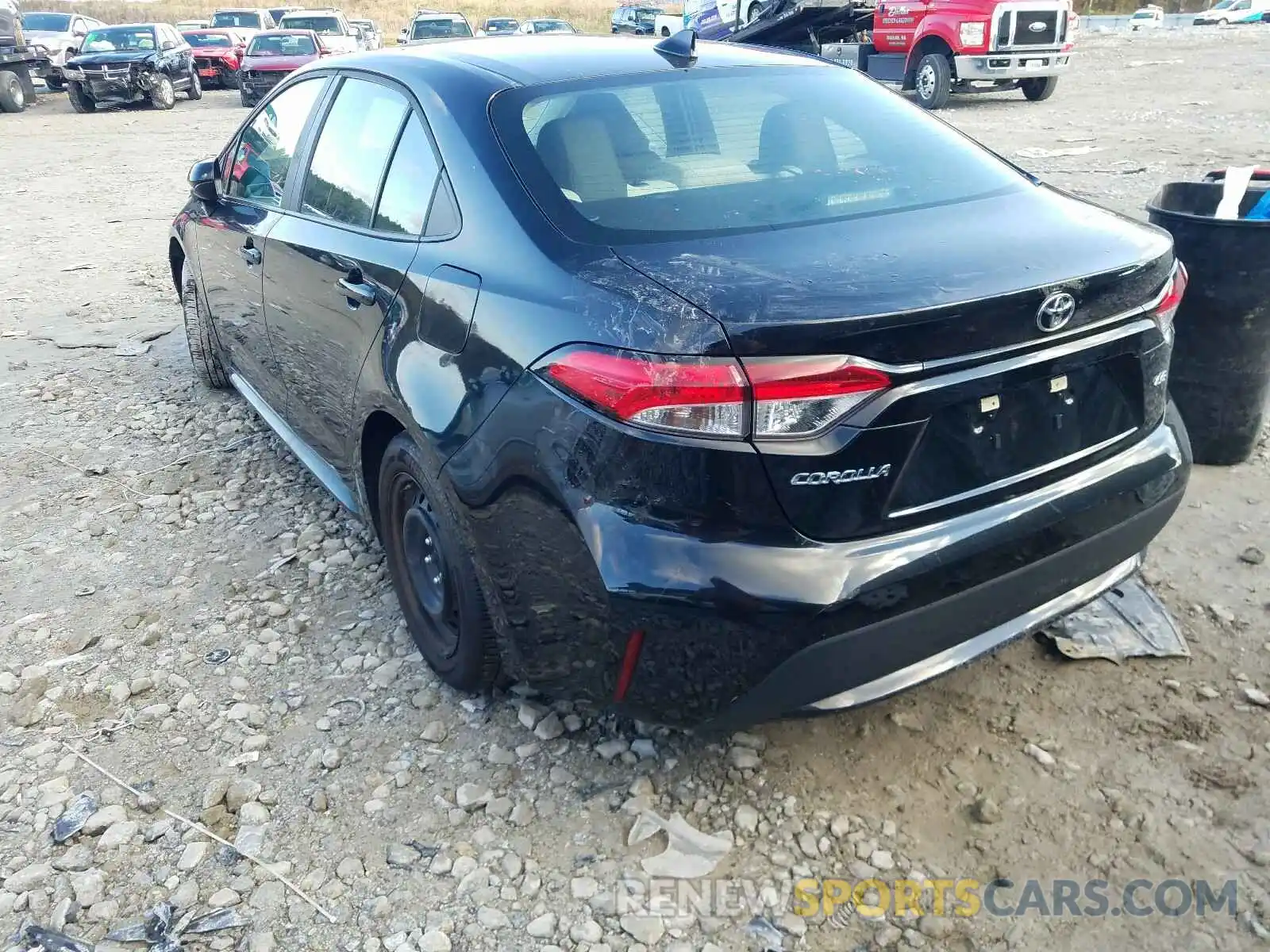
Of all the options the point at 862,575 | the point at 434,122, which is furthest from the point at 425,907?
the point at 434,122

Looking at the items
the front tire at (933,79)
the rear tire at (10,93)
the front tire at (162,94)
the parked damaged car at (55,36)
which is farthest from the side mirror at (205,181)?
the parked damaged car at (55,36)

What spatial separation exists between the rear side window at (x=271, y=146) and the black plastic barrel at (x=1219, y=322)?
10.3 feet

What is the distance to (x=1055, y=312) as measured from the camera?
208 centimetres

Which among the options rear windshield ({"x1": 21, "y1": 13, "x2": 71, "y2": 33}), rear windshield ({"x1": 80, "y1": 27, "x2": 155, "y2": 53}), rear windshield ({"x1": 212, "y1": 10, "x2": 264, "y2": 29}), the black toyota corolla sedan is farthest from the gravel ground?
rear windshield ({"x1": 212, "y1": 10, "x2": 264, "y2": 29})

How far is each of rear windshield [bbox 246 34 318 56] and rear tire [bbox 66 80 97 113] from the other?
11.4 feet

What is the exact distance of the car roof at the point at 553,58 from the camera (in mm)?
2836

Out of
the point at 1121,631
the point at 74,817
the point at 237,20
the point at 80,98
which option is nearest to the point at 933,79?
the point at 1121,631

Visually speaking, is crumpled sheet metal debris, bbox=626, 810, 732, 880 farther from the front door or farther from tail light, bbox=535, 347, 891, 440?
the front door

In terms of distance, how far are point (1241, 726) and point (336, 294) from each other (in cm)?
277

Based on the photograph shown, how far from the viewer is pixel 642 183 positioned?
2533 millimetres

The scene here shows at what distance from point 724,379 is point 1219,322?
276 centimetres

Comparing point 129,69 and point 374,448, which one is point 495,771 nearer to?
point 374,448

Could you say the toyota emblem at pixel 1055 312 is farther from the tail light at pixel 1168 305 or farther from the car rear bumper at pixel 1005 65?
the car rear bumper at pixel 1005 65

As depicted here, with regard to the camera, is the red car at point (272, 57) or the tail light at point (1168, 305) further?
the red car at point (272, 57)
